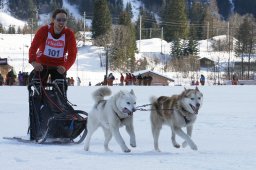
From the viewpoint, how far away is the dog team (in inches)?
228

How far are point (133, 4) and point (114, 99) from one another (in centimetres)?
14820

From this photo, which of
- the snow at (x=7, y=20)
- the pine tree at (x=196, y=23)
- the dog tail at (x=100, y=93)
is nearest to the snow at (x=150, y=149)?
the dog tail at (x=100, y=93)

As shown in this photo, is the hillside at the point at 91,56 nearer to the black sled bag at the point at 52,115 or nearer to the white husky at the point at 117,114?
the black sled bag at the point at 52,115

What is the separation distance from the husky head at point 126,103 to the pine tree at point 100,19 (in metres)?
68.7

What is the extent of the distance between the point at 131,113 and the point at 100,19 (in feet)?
230

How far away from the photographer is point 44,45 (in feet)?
21.7

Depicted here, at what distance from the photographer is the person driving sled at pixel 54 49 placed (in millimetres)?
6562

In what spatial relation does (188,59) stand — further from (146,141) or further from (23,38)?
(146,141)

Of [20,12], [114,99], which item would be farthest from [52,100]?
[20,12]

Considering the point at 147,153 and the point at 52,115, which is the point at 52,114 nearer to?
the point at 52,115

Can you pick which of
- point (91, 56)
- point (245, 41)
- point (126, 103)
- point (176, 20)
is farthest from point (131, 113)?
point (176, 20)

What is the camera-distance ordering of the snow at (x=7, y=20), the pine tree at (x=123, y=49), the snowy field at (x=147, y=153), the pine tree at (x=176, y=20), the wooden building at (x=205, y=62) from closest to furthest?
the snowy field at (x=147, y=153)
the pine tree at (x=123, y=49)
the wooden building at (x=205, y=62)
the pine tree at (x=176, y=20)
the snow at (x=7, y=20)

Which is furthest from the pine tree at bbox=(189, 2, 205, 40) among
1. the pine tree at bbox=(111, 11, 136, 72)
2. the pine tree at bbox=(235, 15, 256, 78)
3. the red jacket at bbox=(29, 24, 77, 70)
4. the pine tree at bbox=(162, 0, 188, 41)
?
the red jacket at bbox=(29, 24, 77, 70)

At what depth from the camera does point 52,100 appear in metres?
6.60
